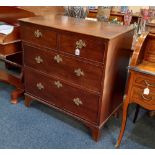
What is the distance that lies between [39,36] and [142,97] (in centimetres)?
95

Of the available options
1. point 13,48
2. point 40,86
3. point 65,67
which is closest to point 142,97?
Result: point 65,67

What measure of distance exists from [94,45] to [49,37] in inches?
16.5

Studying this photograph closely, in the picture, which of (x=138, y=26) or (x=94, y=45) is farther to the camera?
(x=138, y=26)

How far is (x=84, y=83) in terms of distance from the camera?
5.41ft

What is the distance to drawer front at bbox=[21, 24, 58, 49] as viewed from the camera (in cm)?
170

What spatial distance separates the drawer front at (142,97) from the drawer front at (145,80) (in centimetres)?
3

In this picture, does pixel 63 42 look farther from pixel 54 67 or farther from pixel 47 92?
pixel 47 92

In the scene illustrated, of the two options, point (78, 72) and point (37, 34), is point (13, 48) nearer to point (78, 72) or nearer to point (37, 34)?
point (37, 34)

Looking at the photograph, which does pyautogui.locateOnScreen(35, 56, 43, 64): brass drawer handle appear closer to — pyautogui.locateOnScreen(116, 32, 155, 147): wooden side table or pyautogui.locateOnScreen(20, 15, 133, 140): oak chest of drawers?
pyautogui.locateOnScreen(20, 15, 133, 140): oak chest of drawers

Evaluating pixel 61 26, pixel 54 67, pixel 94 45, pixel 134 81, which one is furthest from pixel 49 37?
pixel 134 81

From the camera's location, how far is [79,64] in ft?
5.32

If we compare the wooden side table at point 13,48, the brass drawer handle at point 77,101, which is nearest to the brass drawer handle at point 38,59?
the wooden side table at point 13,48

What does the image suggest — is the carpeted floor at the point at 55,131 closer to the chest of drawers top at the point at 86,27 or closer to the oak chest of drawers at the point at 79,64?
the oak chest of drawers at the point at 79,64

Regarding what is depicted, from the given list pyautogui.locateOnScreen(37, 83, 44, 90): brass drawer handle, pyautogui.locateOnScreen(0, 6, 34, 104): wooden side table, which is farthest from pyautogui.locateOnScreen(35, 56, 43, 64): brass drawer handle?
pyautogui.locateOnScreen(0, 6, 34, 104): wooden side table
